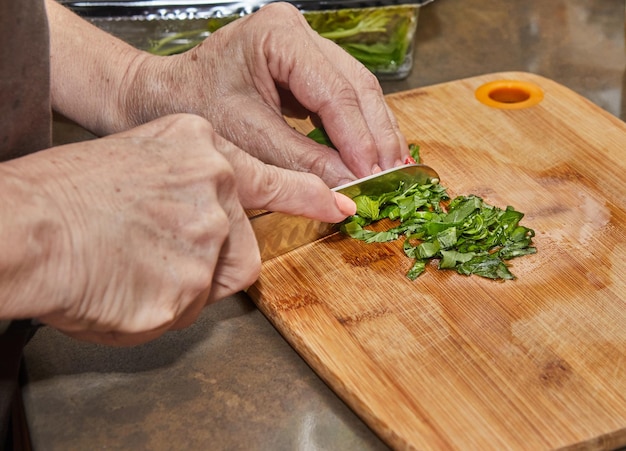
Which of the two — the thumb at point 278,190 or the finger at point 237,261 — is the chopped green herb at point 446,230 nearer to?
the thumb at point 278,190

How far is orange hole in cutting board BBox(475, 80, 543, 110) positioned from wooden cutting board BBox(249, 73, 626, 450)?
0.48 ft

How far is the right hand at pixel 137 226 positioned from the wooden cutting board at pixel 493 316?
11.7 inches

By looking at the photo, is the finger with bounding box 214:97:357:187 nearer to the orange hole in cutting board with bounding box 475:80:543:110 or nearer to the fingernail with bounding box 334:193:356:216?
the fingernail with bounding box 334:193:356:216

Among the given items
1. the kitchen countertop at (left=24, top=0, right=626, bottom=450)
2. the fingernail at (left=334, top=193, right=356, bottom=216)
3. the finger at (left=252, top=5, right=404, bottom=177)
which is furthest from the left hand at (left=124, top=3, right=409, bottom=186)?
the kitchen countertop at (left=24, top=0, right=626, bottom=450)

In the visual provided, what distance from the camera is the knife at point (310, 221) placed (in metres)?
1.49

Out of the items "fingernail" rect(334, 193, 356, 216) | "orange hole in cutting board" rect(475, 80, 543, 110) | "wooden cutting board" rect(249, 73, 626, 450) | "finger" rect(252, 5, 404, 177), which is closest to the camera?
"wooden cutting board" rect(249, 73, 626, 450)

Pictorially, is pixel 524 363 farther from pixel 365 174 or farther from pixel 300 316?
pixel 365 174

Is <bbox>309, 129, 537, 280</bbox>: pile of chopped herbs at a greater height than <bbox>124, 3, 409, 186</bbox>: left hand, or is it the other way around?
<bbox>124, 3, 409, 186</bbox>: left hand

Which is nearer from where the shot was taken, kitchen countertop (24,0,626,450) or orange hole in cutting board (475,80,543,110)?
kitchen countertop (24,0,626,450)

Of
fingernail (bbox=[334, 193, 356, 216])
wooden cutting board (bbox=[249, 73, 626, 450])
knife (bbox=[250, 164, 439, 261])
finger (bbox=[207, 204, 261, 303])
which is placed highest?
finger (bbox=[207, 204, 261, 303])

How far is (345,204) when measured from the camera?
58.8 inches

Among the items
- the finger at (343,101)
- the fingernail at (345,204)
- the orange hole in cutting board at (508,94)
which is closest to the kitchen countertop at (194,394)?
the fingernail at (345,204)

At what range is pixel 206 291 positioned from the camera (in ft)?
3.84

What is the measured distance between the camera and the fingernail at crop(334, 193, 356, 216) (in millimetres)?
1481
